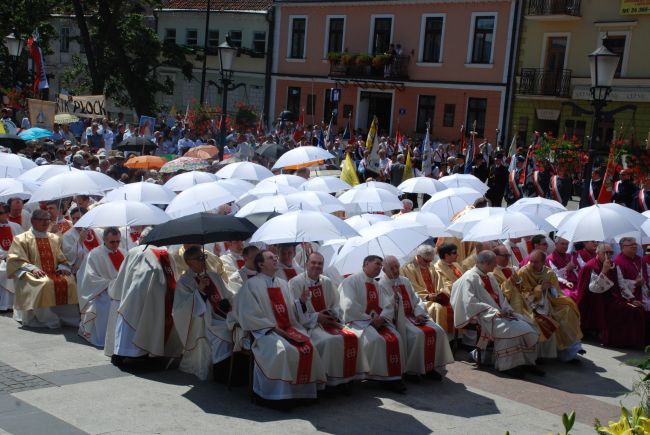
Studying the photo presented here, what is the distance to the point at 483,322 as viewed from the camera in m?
9.94

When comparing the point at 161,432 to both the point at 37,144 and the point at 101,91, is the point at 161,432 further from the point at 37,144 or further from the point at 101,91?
the point at 101,91

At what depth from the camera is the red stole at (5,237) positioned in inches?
459

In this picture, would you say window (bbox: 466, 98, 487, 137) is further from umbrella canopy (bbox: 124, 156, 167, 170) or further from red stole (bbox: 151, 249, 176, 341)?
red stole (bbox: 151, 249, 176, 341)

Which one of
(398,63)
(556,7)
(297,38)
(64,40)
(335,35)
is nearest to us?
(556,7)

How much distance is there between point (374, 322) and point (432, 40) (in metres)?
29.9

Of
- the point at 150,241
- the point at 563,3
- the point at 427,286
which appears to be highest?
the point at 563,3

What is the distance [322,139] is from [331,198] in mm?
14120

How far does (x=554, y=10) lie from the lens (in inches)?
1283

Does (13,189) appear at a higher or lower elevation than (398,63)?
lower

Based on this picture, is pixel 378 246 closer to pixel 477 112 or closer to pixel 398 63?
pixel 477 112

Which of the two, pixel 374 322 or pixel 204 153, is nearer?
pixel 374 322

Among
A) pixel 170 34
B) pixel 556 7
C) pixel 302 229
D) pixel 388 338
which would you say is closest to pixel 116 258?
pixel 302 229

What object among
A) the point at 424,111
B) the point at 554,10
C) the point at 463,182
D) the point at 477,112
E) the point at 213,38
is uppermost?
the point at 554,10

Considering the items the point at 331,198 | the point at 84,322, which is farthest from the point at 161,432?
the point at 331,198
